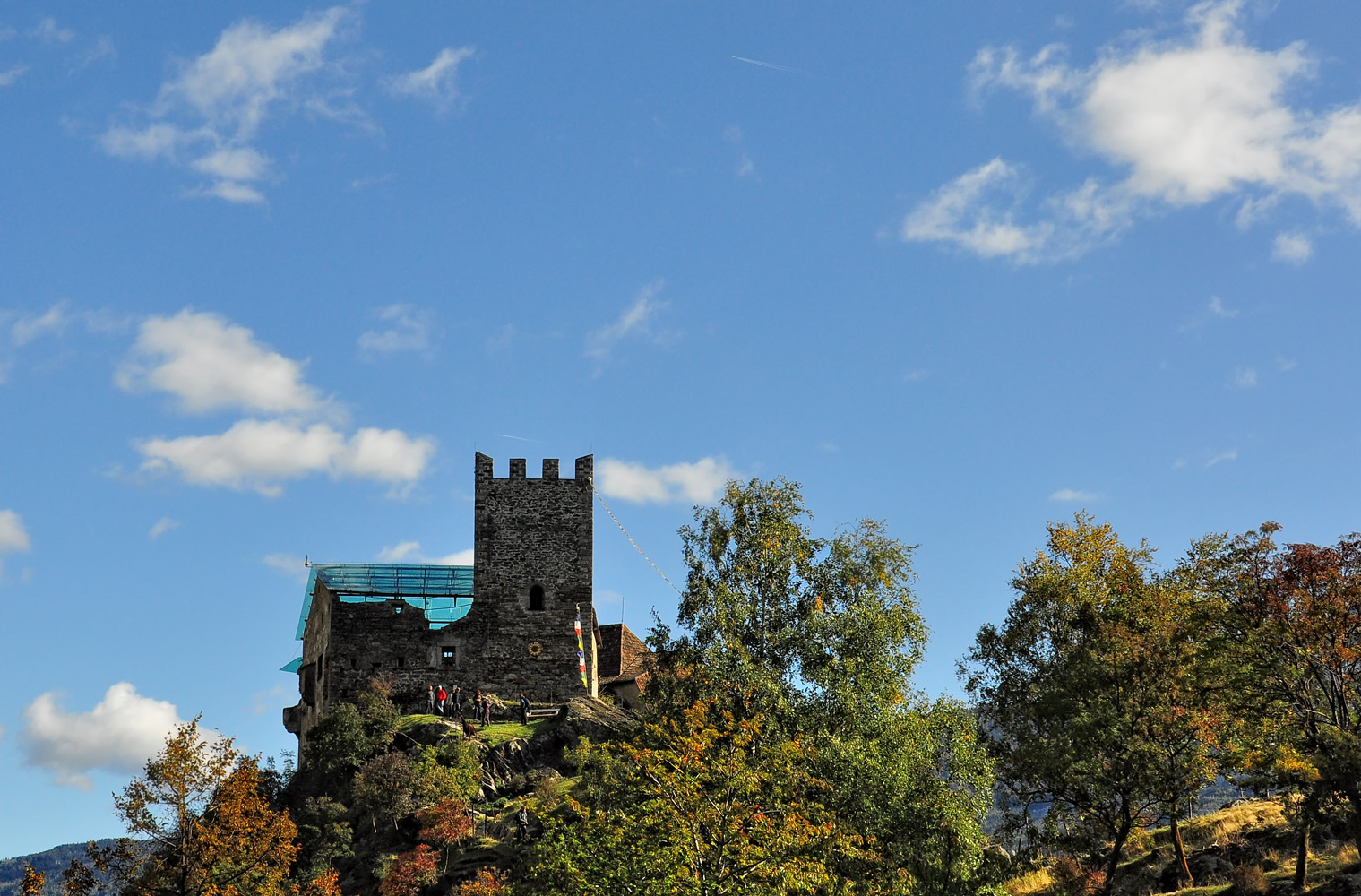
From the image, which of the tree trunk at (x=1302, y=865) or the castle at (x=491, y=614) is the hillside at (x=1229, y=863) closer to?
the tree trunk at (x=1302, y=865)

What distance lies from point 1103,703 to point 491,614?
32320 mm

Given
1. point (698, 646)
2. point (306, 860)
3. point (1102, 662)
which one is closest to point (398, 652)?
point (306, 860)

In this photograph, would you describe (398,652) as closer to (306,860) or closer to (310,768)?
(310,768)

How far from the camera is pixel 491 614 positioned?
57250 mm

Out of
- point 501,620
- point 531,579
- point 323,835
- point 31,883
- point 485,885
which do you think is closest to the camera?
point 31,883

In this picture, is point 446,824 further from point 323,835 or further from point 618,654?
point 618,654

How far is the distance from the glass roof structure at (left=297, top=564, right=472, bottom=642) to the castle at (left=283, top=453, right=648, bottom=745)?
0.06 m

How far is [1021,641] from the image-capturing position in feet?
125

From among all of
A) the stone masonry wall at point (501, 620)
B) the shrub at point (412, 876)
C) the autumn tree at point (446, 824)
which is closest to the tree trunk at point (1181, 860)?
the autumn tree at point (446, 824)

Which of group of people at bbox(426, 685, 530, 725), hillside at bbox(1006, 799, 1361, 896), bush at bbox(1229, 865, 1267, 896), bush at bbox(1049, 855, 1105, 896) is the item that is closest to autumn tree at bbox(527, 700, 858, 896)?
hillside at bbox(1006, 799, 1361, 896)

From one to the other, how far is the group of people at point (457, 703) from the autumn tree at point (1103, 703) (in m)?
22.5

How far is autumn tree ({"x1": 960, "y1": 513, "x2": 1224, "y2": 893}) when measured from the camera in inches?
1204

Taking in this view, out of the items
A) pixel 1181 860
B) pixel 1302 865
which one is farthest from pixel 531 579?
pixel 1302 865

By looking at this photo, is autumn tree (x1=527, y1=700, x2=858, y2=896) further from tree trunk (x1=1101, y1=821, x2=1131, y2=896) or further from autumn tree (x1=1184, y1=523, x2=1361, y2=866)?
autumn tree (x1=1184, y1=523, x2=1361, y2=866)
